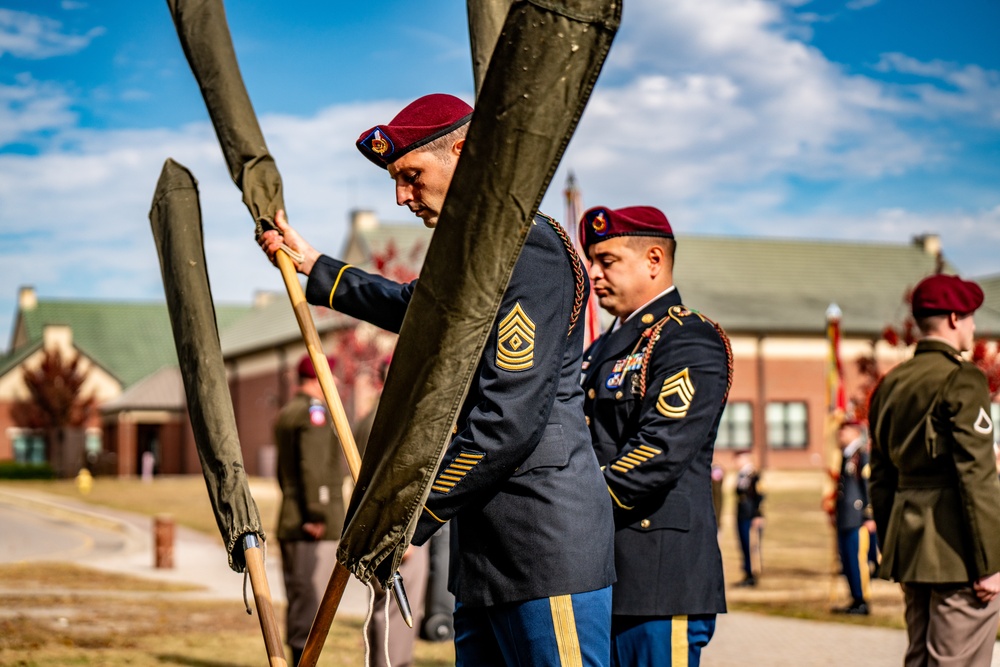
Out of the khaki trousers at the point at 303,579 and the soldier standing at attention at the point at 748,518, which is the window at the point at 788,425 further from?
the khaki trousers at the point at 303,579

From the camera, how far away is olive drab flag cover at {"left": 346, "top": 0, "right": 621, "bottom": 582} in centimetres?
256

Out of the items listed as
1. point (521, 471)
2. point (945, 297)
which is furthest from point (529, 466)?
point (945, 297)

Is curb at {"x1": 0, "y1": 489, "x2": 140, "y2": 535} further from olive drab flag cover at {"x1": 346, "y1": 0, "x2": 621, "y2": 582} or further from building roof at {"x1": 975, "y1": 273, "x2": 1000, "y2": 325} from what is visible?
building roof at {"x1": 975, "y1": 273, "x2": 1000, "y2": 325}

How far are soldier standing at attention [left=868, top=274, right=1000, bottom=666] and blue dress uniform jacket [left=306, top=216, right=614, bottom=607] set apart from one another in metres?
1.99

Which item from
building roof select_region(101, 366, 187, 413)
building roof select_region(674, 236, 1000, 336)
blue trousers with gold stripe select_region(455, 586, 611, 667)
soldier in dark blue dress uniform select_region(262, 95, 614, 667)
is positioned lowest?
blue trousers with gold stripe select_region(455, 586, 611, 667)

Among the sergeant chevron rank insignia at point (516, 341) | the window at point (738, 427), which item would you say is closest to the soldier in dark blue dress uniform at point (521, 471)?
the sergeant chevron rank insignia at point (516, 341)

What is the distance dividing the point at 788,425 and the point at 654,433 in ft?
140

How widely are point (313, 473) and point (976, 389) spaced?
4.93 metres

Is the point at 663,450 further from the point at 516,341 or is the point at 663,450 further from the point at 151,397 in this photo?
the point at 151,397

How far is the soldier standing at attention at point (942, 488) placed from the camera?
4.68 m

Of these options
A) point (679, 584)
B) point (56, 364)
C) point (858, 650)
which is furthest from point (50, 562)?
point (56, 364)

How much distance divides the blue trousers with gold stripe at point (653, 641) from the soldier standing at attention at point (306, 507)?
14.3 feet

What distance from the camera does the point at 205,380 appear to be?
11.8 ft

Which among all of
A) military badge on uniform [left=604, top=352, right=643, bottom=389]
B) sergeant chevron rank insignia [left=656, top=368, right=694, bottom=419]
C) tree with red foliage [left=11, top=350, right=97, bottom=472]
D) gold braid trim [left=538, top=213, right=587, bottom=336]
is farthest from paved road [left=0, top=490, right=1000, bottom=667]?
tree with red foliage [left=11, top=350, right=97, bottom=472]
